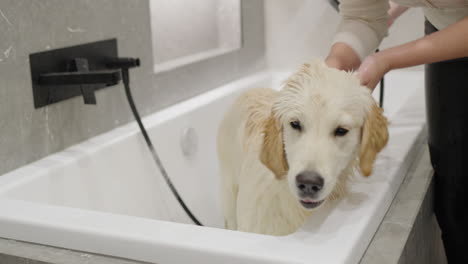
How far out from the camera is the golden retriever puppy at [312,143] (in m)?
1.10

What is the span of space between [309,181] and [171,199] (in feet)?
3.50

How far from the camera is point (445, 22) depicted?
1521mm

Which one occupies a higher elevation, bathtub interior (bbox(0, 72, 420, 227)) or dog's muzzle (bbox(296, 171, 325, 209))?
dog's muzzle (bbox(296, 171, 325, 209))

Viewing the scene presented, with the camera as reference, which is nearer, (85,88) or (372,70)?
(372,70)

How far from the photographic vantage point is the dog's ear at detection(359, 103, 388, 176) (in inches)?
46.4

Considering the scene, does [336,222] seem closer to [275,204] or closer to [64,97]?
[275,204]

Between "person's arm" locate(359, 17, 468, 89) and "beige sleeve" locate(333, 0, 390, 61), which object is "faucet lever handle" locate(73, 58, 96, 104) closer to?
"beige sleeve" locate(333, 0, 390, 61)

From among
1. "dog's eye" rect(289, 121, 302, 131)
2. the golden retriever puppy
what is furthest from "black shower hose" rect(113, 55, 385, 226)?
"dog's eye" rect(289, 121, 302, 131)

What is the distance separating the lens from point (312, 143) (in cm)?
112

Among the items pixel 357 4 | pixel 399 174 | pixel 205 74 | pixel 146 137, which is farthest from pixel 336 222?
pixel 205 74

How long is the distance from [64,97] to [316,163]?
0.90m

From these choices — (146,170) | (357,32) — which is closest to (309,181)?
(357,32)

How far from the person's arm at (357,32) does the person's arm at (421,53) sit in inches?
6.2

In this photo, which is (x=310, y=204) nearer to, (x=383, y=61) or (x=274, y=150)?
(x=274, y=150)
